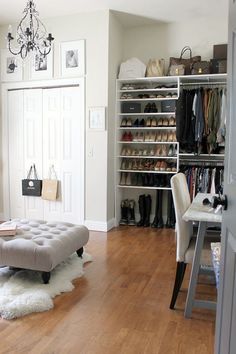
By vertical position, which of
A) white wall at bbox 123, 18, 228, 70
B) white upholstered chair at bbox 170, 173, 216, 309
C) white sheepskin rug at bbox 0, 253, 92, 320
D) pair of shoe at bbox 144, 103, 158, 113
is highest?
white wall at bbox 123, 18, 228, 70

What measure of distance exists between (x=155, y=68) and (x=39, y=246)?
10.2ft

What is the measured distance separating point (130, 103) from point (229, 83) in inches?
138

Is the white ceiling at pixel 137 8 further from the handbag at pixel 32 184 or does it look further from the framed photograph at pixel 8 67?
the handbag at pixel 32 184

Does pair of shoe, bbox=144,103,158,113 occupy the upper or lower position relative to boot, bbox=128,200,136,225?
upper

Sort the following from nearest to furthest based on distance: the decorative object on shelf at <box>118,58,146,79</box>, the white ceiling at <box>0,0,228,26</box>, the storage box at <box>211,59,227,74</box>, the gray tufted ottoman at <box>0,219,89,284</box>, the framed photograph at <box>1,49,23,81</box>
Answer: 1. the gray tufted ottoman at <box>0,219,89,284</box>
2. the white ceiling at <box>0,0,228,26</box>
3. the storage box at <box>211,59,227,74</box>
4. the decorative object on shelf at <box>118,58,146,79</box>
5. the framed photograph at <box>1,49,23,81</box>

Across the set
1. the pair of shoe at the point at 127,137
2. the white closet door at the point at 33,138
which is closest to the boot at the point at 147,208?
the pair of shoe at the point at 127,137

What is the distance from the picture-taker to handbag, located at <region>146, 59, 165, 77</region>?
4.62 meters

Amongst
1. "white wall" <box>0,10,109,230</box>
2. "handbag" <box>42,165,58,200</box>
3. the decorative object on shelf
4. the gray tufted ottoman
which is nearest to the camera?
the gray tufted ottoman

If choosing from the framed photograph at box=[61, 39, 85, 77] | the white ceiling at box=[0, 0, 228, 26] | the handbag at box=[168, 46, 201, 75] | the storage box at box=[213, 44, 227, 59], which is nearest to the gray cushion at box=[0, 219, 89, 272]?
the framed photograph at box=[61, 39, 85, 77]

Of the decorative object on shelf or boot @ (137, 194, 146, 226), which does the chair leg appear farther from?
the decorative object on shelf

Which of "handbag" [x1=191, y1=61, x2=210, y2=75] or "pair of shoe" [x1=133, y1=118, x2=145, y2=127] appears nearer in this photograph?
"handbag" [x1=191, y1=61, x2=210, y2=75]

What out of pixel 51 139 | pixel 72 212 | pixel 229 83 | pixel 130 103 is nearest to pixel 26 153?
pixel 51 139

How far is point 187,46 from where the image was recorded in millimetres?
4738

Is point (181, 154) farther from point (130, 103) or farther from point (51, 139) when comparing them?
point (51, 139)
